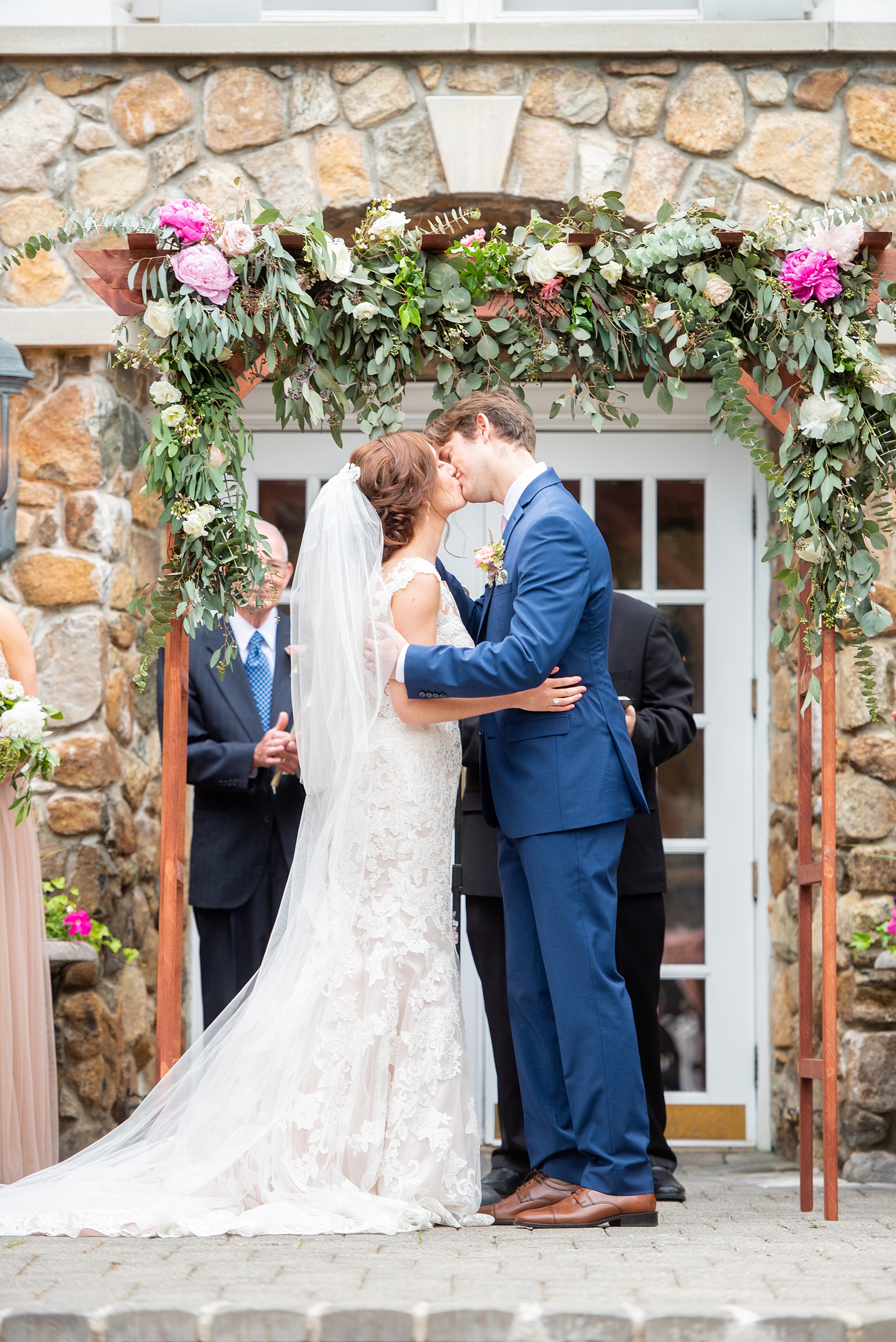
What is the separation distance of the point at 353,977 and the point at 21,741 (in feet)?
A: 3.48

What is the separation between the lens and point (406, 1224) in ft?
10.6

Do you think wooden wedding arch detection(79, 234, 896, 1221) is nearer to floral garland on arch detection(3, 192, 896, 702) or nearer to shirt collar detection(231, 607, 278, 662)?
floral garland on arch detection(3, 192, 896, 702)

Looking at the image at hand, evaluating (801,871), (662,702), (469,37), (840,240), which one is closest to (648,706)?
(662,702)

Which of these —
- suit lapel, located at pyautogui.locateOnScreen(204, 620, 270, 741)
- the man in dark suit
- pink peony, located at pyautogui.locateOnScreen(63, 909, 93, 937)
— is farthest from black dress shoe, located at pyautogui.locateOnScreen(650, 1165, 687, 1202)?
pink peony, located at pyautogui.locateOnScreen(63, 909, 93, 937)

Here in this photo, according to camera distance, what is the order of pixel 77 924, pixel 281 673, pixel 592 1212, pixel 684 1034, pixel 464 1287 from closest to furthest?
pixel 464 1287, pixel 592 1212, pixel 77 924, pixel 281 673, pixel 684 1034

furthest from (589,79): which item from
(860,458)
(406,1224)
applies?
(406,1224)

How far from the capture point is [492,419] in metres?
3.73

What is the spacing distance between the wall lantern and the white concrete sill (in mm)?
1393

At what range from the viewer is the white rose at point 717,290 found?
365 cm

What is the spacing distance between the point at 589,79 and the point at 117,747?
2.84m

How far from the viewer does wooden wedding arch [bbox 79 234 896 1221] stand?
3.58 m

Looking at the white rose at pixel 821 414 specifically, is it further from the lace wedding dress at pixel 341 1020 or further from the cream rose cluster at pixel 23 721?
the cream rose cluster at pixel 23 721

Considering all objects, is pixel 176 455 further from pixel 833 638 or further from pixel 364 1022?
pixel 833 638

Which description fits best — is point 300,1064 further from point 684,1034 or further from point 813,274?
point 813,274
